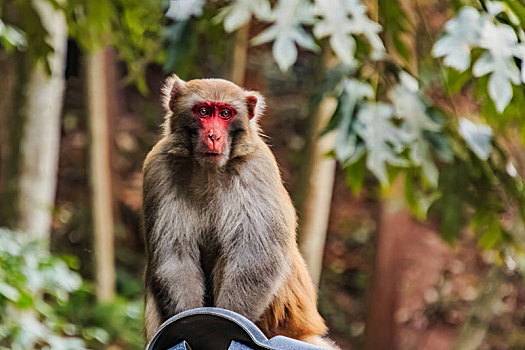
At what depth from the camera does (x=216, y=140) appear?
2.65 m

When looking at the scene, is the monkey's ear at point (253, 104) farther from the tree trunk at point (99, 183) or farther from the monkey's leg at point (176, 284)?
the tree trunk at point (99, 183)

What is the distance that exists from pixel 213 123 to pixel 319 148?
322cm

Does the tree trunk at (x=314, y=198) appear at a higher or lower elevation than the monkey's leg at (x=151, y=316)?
lower

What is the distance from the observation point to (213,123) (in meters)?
2.66

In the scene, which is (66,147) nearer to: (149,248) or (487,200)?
(487,200)

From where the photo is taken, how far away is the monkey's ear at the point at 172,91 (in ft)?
9.06

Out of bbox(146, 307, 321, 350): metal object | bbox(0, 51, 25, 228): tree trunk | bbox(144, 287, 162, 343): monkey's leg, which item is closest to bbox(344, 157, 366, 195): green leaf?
bbox(144, 287, 162, 343): monkey's leg

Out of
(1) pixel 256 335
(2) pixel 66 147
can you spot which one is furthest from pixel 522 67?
(2) pixel 66 147

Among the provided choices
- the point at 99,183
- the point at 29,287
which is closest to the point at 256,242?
the point at 29,287

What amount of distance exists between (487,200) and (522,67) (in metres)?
1.44

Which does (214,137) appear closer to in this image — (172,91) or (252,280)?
(172,91)

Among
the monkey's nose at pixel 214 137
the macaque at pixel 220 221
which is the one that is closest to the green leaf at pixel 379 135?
the macaque at pixel 220 221

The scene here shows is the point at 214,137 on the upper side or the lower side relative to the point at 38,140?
upper

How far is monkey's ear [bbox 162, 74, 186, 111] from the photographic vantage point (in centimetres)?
276
